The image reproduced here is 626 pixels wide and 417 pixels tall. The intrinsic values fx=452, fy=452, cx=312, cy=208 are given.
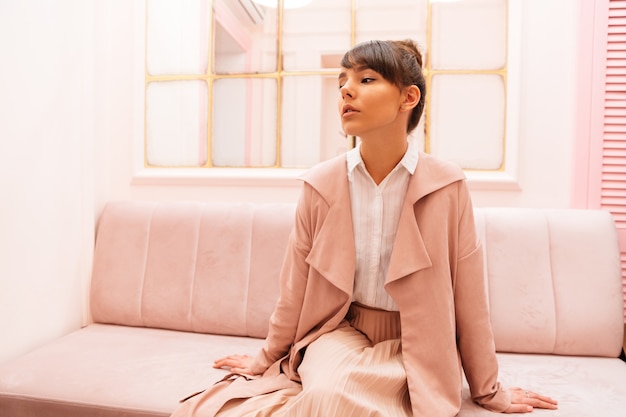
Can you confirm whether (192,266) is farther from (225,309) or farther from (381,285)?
(381,285)

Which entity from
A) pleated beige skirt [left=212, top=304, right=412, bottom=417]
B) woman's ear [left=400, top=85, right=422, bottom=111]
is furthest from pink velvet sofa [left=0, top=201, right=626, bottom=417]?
A: woman's ear [left=400, top=85, right=422, bottom=111]

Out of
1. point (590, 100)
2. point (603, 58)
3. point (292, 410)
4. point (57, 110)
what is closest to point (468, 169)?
point (590, 100)

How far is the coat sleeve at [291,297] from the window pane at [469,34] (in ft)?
3.27

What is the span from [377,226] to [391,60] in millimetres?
435

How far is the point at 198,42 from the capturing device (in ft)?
6.84

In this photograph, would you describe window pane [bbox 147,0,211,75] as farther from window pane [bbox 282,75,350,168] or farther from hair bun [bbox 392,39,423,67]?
hair bun [bbox 392,39,423,67]

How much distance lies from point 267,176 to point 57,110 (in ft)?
2.79

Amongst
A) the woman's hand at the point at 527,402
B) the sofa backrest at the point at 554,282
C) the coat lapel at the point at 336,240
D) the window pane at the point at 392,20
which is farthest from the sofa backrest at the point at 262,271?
the window pane at the point at 392,20

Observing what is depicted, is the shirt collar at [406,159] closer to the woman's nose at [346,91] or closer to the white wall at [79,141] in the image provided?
the woman's nose at [346,91]

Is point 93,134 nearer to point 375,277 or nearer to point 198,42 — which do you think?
point 198,42

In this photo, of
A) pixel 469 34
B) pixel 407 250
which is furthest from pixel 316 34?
pixel 407 250

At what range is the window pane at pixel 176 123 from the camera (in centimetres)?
209

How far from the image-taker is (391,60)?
114 centimetres

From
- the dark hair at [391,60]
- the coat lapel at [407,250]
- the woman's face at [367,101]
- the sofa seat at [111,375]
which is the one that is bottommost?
the sofa seat at [111,375]
